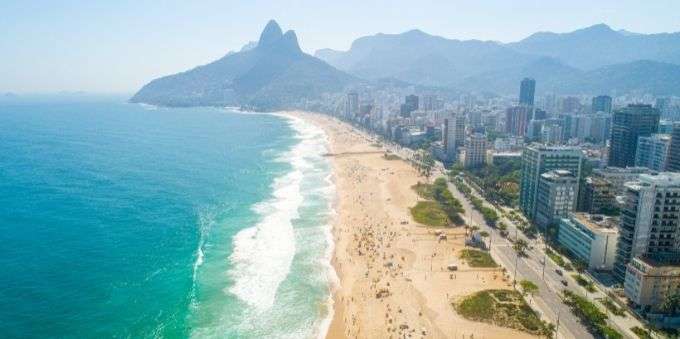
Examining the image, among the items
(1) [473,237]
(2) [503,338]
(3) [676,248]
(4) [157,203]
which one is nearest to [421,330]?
(2) [503,338]

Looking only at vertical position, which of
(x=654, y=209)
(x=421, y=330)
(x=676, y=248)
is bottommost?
(x=421, y=330)

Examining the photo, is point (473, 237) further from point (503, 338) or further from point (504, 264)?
point (503, 338)

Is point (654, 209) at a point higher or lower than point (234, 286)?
higher

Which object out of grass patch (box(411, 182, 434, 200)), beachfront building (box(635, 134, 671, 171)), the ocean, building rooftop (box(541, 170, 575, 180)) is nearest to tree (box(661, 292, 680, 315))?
building rooftop (box(541, 170, 575, 180))

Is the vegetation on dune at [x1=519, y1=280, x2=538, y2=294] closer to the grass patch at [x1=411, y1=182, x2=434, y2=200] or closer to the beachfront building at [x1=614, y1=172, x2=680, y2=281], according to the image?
the beachfront building at [x1=614, y1=172, x2=680, y2=281]

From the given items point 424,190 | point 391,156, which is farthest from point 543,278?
point 391,156

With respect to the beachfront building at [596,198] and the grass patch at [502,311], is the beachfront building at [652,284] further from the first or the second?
the beachfront building at [596,198]

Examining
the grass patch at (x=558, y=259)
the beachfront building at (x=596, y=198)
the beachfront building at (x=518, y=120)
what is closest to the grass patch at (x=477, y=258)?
the grass patch at (x=558, y=259)
